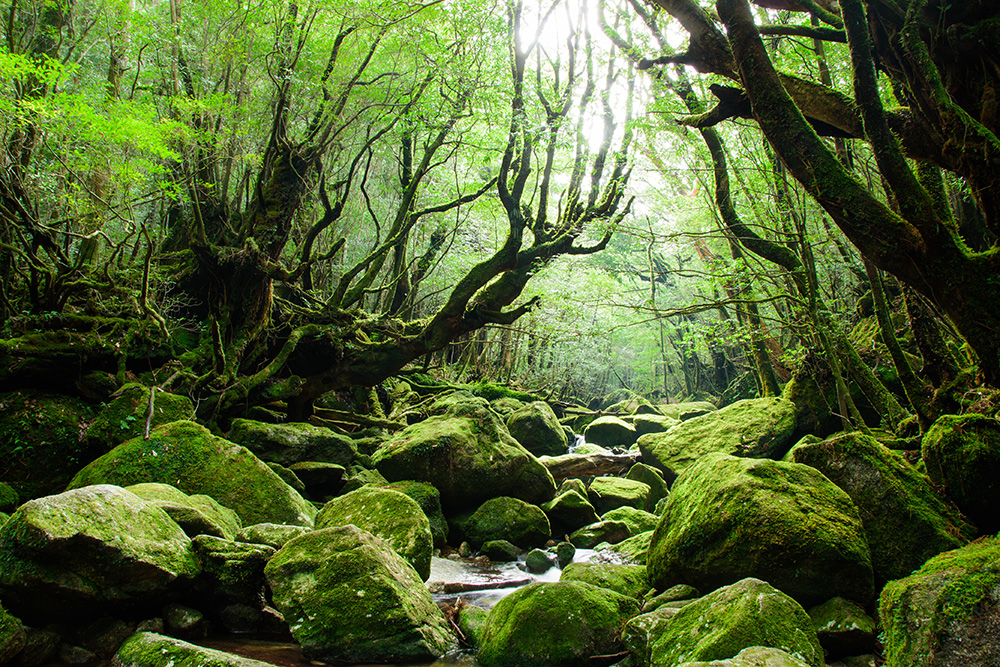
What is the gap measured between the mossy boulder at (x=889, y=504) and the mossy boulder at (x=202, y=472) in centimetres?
531

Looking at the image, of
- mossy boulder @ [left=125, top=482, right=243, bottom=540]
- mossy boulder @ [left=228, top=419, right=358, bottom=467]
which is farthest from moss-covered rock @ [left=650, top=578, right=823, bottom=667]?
mossy boulder @ [left=228, top=419, right=358, bottom=467]

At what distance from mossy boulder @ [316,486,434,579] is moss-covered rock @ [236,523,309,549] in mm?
598

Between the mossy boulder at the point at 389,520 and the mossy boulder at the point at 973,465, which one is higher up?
the mossy boulder at the point at 973,465

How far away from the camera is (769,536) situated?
418 centimetres

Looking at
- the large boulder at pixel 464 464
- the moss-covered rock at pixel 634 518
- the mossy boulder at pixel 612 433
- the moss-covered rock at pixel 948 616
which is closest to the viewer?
the moss-covered rock at pixel 948 616

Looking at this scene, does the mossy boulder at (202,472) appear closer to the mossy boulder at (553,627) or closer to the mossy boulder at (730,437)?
the mossy boulder at (553,627)

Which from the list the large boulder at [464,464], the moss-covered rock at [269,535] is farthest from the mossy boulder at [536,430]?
the moss-covered rock at [269,535]

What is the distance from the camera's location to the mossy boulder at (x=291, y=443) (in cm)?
842

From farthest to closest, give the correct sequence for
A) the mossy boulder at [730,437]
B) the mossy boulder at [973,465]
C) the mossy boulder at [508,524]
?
the mossy boulder at [730,437], the mossy boulder at [508,524], the mossy boulder at [973,465]

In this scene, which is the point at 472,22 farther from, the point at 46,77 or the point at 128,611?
the point at 128,611

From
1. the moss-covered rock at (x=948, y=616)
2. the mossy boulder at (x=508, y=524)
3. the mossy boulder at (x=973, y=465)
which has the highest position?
the mossy boulder at (x=973, y=465)

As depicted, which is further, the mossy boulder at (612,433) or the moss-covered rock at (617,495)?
the mossy boulder at (612,433)

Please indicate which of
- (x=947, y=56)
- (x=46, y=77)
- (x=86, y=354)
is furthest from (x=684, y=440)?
(x=46, y=77)

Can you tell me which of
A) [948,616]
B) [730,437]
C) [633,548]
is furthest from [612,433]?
[948,616]
